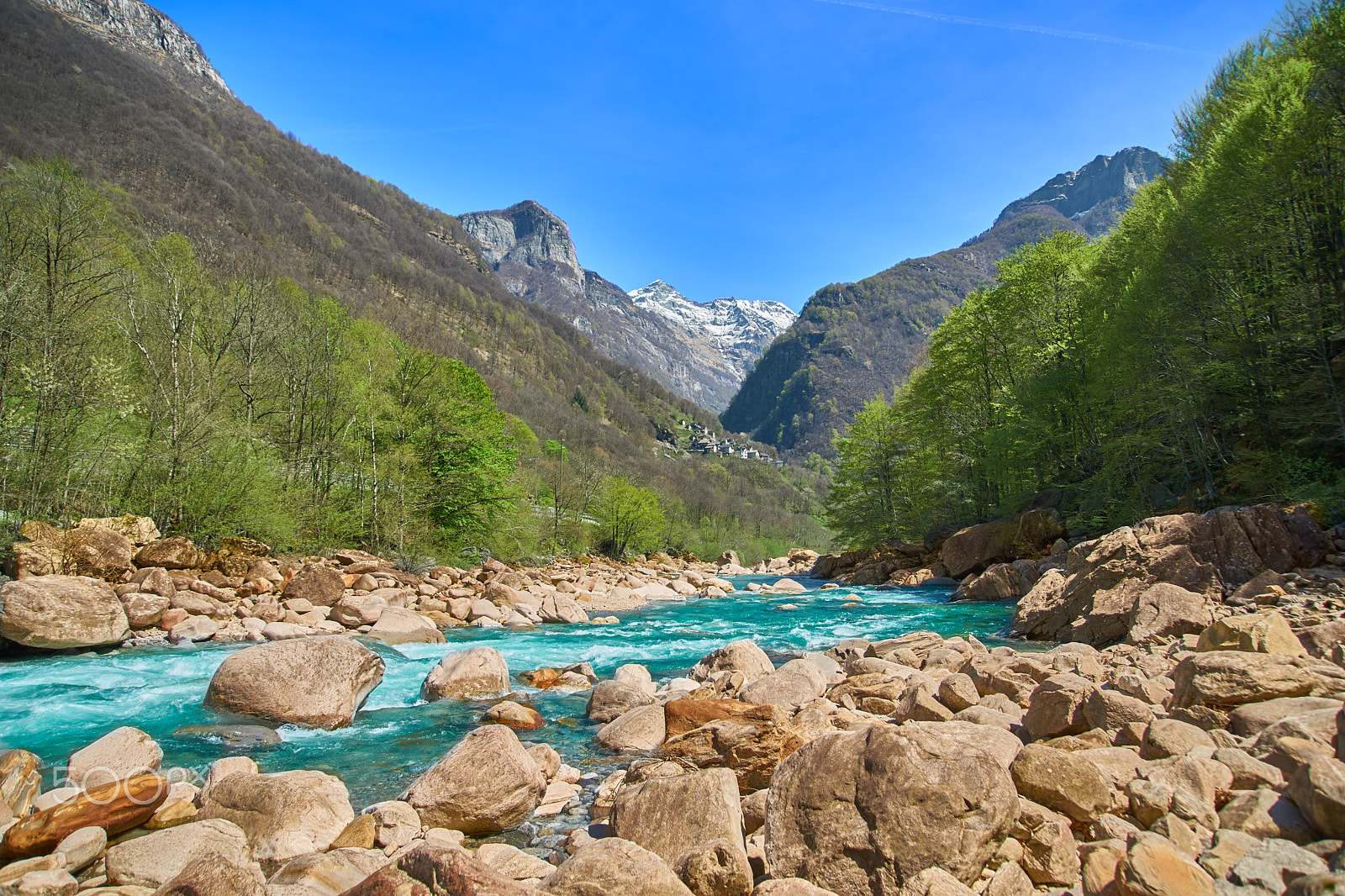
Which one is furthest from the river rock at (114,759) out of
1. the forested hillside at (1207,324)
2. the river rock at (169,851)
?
the forested hillside at (1207,324)

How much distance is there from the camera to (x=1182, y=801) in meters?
3.39

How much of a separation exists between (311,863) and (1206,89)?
3503 centimetres

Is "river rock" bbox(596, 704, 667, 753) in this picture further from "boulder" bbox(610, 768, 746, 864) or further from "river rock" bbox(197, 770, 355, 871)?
"river rock" bbox(197, 770, 355, 871)

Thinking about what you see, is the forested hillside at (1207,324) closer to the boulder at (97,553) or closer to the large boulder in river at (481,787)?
the large boulder in river at (481,787)

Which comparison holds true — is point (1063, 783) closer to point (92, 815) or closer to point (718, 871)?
point (718, 871)

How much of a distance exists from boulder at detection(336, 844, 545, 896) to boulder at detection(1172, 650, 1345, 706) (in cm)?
523

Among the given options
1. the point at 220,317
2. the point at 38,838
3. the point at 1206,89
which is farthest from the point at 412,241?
the point at 38,838

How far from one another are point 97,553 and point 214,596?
7.73ft

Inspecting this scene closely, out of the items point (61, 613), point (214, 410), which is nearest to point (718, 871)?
point (61, 613)

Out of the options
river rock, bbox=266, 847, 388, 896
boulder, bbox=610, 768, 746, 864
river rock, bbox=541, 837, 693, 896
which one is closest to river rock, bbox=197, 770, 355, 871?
river rock, bbox=266, 847, 388, 896

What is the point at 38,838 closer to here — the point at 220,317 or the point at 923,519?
the point at 220,317

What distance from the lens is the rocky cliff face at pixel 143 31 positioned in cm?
14275

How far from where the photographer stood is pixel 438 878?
318cm

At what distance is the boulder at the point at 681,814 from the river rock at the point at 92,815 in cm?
390
